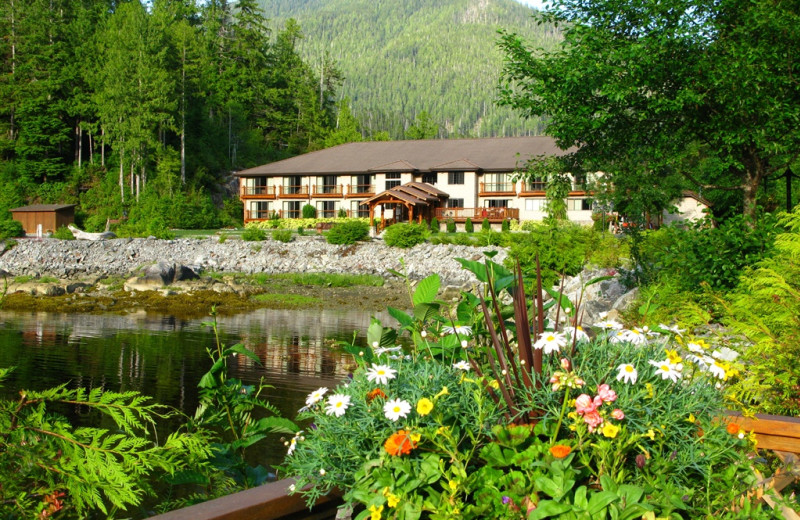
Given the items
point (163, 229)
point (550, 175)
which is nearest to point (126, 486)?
point (550, 175)

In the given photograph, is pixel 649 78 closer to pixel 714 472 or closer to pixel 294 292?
pixel 714 472

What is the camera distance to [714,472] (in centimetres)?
248

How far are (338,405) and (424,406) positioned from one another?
Answer: 353 millimetres

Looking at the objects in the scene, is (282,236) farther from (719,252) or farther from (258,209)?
(719,252)

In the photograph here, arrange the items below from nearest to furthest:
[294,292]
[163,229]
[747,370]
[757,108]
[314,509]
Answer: [314,509], [747,370], [757,108], [294,292], [163,229]

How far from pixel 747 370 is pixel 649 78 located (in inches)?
273

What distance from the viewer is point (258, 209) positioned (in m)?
53.1

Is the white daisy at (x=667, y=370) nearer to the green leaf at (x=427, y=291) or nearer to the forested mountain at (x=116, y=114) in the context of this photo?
the green leaf at (x=427, y=291)

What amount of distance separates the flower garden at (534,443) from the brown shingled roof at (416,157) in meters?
44.7

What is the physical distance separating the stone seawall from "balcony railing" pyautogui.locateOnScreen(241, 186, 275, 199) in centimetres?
1528

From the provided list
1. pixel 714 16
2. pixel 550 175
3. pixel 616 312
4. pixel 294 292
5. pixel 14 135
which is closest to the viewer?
pixel 714 16

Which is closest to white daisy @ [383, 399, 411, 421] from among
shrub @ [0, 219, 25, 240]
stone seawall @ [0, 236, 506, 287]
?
stone seawall @ [0, 236, 506, 287]

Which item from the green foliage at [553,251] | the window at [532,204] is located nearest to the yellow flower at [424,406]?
the green foliage at [553,251]

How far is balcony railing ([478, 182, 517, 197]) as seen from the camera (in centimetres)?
4672
